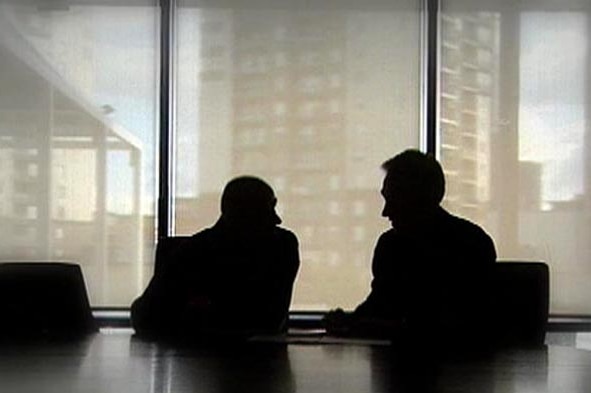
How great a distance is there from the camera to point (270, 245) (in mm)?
4027

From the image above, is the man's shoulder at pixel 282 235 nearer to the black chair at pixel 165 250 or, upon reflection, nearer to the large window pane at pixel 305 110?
the black chair at pixel 165 250

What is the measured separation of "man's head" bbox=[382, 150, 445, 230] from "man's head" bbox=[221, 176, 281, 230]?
1.64 feet

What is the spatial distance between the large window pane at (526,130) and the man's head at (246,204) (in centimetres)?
236

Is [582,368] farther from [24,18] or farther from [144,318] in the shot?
[24,18]

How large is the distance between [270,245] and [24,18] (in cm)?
282

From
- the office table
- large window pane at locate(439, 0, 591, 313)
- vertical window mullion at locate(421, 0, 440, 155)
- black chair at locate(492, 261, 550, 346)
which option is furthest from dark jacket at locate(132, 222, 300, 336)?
large window pane at locate(439, 0, 591, 313)

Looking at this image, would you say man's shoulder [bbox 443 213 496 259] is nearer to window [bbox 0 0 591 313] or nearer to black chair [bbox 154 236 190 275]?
black chair [bbox 154 236 190 275]

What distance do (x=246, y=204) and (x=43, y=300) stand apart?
86 cm

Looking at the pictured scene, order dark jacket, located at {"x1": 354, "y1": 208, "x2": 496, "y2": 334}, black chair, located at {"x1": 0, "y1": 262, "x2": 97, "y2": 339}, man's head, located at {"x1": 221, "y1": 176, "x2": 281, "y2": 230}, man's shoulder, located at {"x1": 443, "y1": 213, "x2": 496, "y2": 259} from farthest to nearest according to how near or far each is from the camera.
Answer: man's head, located at {"x1": 221, "y1": 176, "x2": 281, "y2": 230}, black chair, located at {"x1": 0, "y1": 262, "x2": 97, "y2": 339}, man's shoulder, located at {"x1": 443, "y1": 213, "x2": 496, "y2": 259}, dark jacket, located at {"x1": 354, "y1": 208, "x2": 496, "y2": 334}

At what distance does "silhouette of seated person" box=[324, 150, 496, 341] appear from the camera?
10.6 feet

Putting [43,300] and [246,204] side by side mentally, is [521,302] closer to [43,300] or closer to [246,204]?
[246,204]

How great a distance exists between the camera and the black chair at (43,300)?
3.85m

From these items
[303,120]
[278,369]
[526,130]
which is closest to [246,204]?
[278,369]

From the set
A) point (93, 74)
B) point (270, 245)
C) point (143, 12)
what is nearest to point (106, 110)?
point (93, 74)
